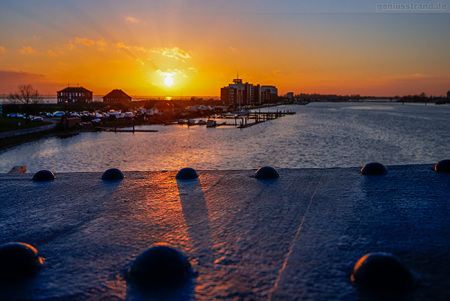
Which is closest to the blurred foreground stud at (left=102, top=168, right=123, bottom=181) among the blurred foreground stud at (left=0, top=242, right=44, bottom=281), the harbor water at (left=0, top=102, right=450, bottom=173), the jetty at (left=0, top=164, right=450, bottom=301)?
the jetty at (left=0, top=164, right=450, bottom=301)

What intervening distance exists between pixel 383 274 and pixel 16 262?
299 cm

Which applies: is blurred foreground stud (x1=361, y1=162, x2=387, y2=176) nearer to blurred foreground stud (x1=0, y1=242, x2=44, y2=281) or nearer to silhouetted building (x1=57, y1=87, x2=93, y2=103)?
blurred foreground stud (x1=0, y1=242, x2=44, y2=281)

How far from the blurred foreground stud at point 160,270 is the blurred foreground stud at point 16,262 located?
0.87 meters

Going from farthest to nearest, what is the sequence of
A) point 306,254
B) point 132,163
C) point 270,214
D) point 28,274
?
point 132,163
point 270,214
point 306,254
point 28,274

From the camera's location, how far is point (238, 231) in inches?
152

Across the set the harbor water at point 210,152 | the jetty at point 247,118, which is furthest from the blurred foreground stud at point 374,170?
the jetty at point 247,118

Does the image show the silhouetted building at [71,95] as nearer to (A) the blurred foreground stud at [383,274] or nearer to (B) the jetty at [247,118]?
(B) the jetty at [247,118]

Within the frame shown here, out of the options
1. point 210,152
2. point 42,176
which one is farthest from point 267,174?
point 210,152

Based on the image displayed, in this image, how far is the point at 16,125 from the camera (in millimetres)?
48250

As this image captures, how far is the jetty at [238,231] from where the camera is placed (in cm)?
269

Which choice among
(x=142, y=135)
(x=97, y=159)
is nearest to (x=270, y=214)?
(x=97, y=159)

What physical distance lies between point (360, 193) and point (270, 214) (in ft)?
6.14

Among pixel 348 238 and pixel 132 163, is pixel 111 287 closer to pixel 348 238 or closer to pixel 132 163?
pixel 348 238

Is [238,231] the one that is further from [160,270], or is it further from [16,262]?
[16,262]
